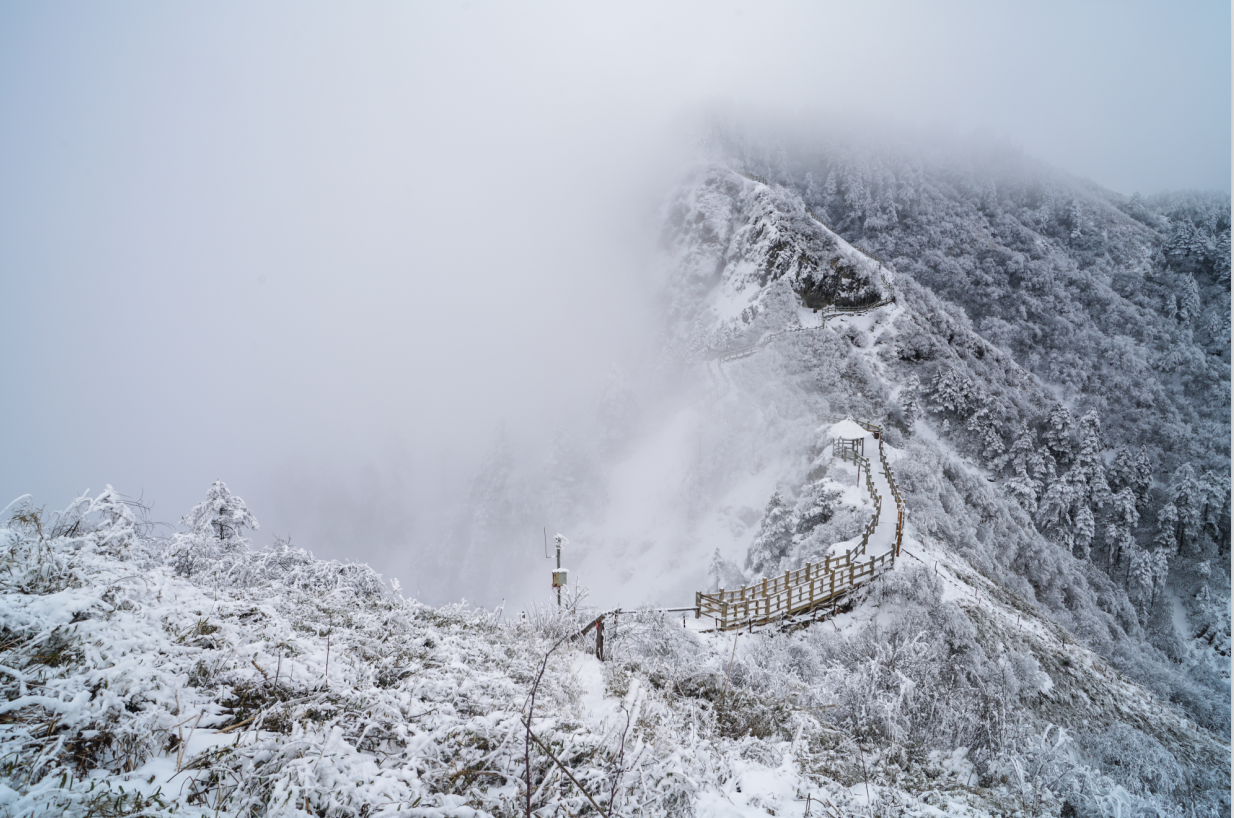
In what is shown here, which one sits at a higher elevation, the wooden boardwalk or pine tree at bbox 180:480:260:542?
pine tree at bbox 180:480:260:542

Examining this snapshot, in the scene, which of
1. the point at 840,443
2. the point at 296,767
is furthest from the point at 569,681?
the point at 840,443

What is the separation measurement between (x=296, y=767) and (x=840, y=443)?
22.6 metres

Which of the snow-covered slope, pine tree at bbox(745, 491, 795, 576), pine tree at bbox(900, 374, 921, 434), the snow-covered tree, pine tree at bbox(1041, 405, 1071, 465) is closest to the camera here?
the snow-covered slope

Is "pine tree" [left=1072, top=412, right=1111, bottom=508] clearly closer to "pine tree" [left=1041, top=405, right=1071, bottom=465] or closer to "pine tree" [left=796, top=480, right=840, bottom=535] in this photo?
"pine tree" [left=1041, top=405, right=1071, bottom=465]

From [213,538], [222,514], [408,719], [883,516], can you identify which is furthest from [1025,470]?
[222,514]

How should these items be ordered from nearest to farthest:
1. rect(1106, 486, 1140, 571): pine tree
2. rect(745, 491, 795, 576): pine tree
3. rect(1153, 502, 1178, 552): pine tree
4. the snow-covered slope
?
1. the snow-covered slope
2. rect(745, 491, 795, 576): pine tree
3. rect(1106, 486, 1140, 571): pine tree
4. rect(1153, 502, 1178, 552): pine tree

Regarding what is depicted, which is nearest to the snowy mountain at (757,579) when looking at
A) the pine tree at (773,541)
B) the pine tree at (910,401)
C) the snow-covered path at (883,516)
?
the pine tree at (773,541)

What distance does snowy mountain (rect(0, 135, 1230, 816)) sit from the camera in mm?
2602

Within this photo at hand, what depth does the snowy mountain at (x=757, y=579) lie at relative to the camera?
102 inches

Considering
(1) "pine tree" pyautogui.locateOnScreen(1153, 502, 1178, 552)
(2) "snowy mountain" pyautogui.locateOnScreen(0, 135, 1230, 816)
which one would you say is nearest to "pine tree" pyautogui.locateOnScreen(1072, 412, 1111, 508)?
(2) "snowy mountain" pyautogui.locateOnScreen(0, 135, 1230, 816)

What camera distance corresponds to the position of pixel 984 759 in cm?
466

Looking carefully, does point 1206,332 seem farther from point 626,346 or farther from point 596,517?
point 596,517

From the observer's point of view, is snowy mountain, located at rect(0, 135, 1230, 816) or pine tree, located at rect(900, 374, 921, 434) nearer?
snowy mountain, located at rect(0, 135, 1230, 816)

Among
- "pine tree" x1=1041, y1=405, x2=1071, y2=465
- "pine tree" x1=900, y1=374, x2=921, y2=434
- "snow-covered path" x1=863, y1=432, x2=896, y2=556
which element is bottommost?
"pine tree" x1=1041, y1=405, x2=1071, y2=465
